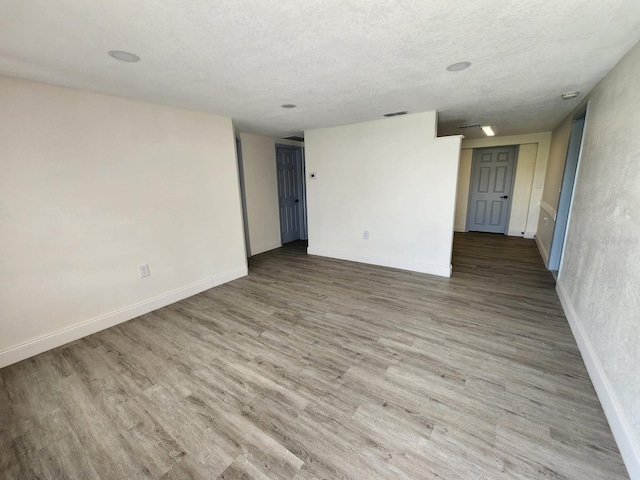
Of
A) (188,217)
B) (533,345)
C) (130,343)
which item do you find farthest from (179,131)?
(533,345)

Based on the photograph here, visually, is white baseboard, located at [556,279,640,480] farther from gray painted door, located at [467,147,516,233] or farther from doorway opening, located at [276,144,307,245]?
doorway opening, located at [276,144,307,245]

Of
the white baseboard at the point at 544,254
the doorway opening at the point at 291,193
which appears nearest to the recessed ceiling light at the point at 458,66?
the white baseboard at the point at 544,254

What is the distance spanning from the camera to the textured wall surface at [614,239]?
1.48 metres

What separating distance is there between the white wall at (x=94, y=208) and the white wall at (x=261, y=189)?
4.23ft

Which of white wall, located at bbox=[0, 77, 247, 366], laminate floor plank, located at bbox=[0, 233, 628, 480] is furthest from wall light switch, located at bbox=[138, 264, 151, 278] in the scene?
laminate floor plank, located at bbox=[0, 233, 628, 480]

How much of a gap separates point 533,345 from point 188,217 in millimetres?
3854

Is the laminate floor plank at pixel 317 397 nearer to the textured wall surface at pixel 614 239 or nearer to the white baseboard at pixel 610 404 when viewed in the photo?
the white baseboard at pixel 610 404

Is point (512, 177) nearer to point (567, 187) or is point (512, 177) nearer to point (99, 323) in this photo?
point (567, 187)

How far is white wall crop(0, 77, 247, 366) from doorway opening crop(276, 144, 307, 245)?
212cm

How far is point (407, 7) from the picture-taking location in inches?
54.4

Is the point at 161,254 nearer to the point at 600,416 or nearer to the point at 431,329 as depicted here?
the point at 431,329

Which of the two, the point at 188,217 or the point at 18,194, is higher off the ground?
the point at 18,194

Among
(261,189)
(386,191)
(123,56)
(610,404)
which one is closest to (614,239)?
(610,404)

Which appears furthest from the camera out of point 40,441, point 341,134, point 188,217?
point 341,134
